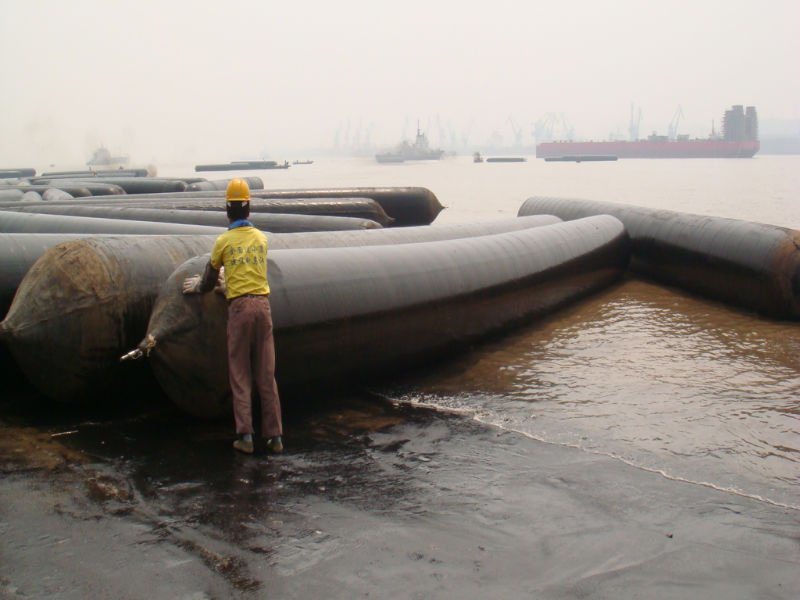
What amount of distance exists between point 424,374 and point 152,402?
234cm

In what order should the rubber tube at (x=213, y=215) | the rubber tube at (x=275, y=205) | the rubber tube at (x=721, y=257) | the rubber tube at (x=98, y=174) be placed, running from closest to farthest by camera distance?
the rubber tube at (x=721, y=257)
the rubber tube at (x=213, y=215)
the rubber tube at (x=275, y=205)
the rubber tube at (x=98, y=174)

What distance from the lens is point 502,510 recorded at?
4.43 meters

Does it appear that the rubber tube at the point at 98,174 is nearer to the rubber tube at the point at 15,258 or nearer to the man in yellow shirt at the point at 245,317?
the rubber tube at the point at 15,258

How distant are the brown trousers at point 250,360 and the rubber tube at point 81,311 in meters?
0.91

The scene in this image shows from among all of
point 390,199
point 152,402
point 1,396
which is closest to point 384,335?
point 152,402

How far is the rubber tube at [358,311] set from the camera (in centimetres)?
523

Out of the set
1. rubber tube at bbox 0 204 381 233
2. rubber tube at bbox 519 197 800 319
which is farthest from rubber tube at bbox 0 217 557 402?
rubber tube at bbox 519 197 800 319

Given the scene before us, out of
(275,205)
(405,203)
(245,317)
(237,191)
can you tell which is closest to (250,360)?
(245,317)

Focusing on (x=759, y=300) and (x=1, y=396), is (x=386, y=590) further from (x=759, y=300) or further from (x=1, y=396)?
(x=759, y=300)

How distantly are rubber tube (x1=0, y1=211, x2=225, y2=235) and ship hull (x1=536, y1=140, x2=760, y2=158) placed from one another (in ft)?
418

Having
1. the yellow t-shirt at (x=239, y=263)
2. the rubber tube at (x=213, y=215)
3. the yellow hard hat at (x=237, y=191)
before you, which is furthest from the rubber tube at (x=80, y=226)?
the yellow t-shirt at (x=239, y=263)

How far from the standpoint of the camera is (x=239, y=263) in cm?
505

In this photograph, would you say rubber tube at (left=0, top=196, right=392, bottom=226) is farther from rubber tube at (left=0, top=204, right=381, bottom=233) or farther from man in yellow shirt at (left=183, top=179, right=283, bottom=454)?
man in yellow shirt at (left=183, top=179, right=283, bottom=454)

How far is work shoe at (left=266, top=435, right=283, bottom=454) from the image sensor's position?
17.0 ft
